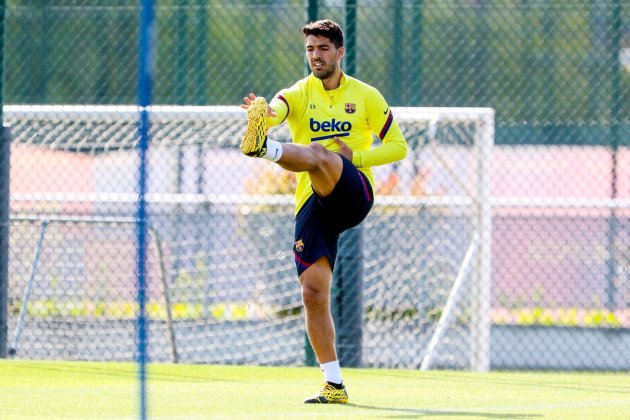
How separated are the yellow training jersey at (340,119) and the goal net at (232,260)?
2755mm

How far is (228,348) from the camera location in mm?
11992

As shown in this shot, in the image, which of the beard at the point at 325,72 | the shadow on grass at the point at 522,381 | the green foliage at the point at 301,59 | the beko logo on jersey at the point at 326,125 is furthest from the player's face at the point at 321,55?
the green foliage at the point at 301,59

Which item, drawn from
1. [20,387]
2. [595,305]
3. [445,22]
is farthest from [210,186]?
[20,387]

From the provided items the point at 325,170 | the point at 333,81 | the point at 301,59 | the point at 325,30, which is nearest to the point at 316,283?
the point at 325,170

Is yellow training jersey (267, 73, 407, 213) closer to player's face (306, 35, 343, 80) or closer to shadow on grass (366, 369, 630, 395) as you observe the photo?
player's face (306, 35, 343, 80)

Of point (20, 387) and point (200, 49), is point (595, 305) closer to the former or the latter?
point (200, 49)

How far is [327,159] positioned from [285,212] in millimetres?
5310

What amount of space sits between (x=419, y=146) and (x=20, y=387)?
4805mm

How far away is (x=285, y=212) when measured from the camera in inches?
466

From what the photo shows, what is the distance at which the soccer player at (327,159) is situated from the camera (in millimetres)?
6758

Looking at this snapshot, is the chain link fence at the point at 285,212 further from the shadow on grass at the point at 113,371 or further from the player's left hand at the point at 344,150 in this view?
the player's left hand at the point at 344,150

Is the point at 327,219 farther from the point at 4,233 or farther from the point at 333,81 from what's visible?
the point at 4,233

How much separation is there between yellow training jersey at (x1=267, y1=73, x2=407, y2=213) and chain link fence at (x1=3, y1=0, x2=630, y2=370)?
249 cm

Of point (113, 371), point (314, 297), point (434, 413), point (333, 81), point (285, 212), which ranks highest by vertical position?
point (333, 81)
